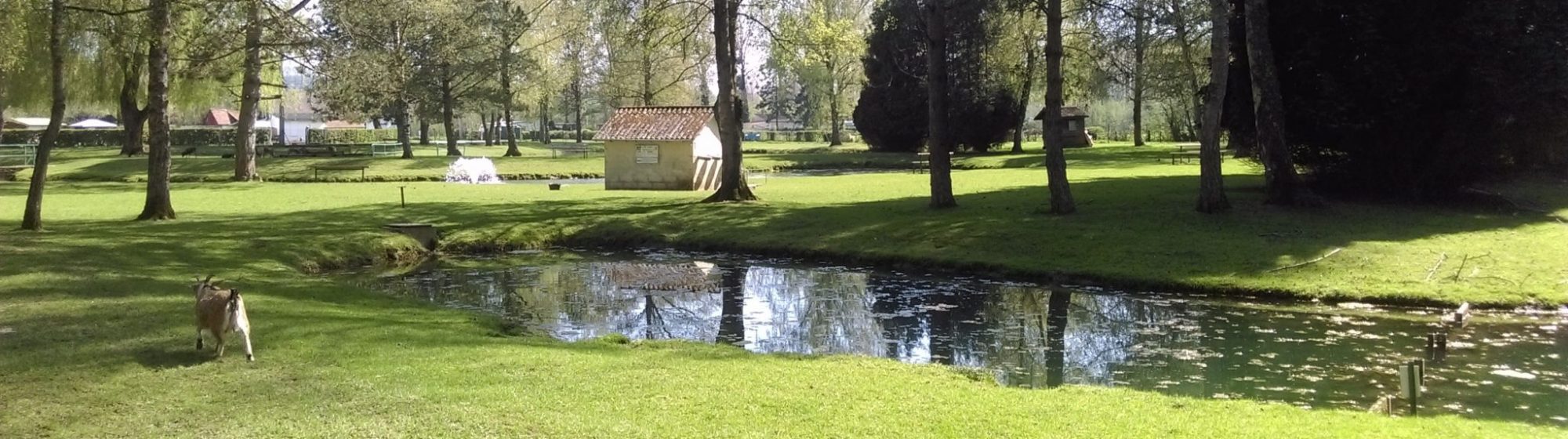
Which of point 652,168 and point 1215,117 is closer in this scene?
point 1215,117

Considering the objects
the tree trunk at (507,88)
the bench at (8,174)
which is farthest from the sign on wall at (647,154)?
the bench at (8,174)

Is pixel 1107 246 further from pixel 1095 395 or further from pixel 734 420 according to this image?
pixel 734 420

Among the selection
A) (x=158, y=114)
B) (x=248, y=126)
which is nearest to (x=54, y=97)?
(x=158, y=114)

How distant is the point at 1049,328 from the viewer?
51.3 feet

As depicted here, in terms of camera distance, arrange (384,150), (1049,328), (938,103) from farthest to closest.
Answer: (384,150)
(938,103)
(1049,328)

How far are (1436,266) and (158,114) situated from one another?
80.0ft

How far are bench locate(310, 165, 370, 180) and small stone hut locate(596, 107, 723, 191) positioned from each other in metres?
13.0

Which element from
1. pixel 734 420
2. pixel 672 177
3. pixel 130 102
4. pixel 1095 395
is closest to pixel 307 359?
pixel 734 420

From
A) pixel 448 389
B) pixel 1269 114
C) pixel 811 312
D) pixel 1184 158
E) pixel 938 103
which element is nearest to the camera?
pixel 448 389

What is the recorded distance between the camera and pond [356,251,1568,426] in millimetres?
11781

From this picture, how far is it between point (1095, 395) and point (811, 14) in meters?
20.9

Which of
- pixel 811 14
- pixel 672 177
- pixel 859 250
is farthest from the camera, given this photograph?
pixel 672 177

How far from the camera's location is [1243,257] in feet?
63.3

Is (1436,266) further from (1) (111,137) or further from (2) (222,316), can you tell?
(1) (111,137)
